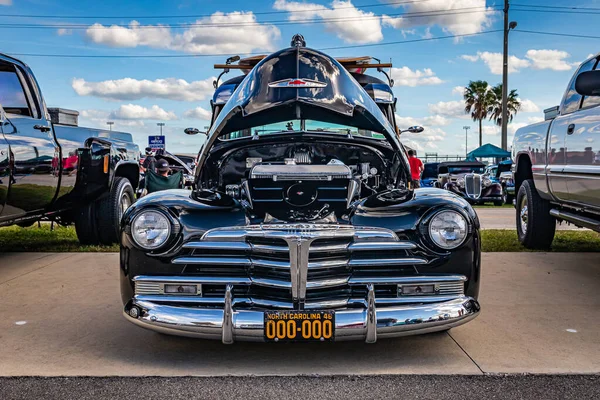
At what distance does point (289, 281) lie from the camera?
3.11 meters

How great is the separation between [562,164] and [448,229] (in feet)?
9.75

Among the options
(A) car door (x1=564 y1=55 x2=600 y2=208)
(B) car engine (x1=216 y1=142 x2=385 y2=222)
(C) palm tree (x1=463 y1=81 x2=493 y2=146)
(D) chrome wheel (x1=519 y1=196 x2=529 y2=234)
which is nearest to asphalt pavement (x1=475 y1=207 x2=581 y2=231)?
(D) chrome wheel (x1=519 y1=196 x2=529 y2=234)

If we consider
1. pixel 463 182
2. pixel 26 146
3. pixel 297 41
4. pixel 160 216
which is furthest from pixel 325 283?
pixel 463 182

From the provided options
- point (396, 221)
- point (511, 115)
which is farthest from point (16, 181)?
point (511, 115)

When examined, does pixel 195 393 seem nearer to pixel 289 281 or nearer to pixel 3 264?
pixel 289 281

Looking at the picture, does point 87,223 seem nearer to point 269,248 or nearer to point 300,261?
point 269,248

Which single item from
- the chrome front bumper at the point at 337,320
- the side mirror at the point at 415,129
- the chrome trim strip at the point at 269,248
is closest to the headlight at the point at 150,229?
the chrome front bumper at the point at 337,320

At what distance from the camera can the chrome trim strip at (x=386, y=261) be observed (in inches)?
123

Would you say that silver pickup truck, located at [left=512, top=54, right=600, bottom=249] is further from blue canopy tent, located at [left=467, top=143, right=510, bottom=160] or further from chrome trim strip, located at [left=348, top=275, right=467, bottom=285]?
blue canopy tent, located at [left=467, top=143, right=510, bottom=160]

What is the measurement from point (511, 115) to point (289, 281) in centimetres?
4621

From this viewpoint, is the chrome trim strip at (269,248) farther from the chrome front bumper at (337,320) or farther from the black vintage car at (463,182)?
the black vintage car at (463,182)

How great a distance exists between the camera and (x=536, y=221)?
688cm

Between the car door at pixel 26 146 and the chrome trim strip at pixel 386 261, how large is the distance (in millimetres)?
3305

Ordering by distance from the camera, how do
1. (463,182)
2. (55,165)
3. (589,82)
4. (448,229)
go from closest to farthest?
(448,229)
(589,82)
(55,165)
(463,182)
